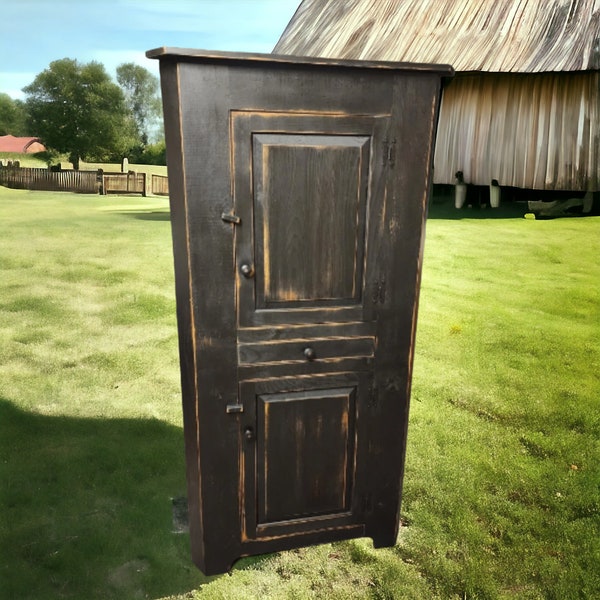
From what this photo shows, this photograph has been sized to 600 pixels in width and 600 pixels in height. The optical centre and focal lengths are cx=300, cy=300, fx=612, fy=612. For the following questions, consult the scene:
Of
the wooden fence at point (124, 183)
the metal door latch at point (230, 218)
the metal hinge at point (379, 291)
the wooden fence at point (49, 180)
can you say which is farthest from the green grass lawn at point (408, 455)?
the wooden fence at point (49, 180)

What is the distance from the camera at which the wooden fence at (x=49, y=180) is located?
26.2 metres

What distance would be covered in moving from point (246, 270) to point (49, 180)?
27314 mm

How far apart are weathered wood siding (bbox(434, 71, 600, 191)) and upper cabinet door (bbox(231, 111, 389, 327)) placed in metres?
10.8

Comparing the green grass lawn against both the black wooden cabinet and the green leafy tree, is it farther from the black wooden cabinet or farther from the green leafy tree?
the green leafy tree

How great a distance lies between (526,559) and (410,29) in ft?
41.5

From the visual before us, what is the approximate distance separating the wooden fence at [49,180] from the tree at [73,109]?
16.2 m

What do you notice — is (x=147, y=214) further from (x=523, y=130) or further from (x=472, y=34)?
(x=523, y=130)

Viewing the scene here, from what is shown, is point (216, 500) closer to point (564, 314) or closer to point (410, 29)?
point (564, 314)

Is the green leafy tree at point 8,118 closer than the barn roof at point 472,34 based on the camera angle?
No

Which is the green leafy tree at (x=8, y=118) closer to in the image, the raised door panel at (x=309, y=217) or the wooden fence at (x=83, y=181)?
the wooden fence at (x=83, y=181)

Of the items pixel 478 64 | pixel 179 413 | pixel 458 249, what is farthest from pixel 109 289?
pixel 478 64

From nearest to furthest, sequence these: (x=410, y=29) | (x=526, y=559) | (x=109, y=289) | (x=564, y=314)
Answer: (x=526, y=559)
(x=564, y=314)
(x=109, y=289)
(x=410, y=29)

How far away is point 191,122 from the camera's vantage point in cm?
245

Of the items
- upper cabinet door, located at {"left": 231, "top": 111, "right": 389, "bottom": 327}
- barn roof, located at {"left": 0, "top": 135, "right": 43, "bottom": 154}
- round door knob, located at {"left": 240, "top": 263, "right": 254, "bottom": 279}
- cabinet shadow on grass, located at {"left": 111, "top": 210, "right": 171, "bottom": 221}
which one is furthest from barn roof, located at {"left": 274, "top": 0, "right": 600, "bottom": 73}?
barn roof, located at {"left": 0, "top": 135, "right": 43, "bottom": 154}
